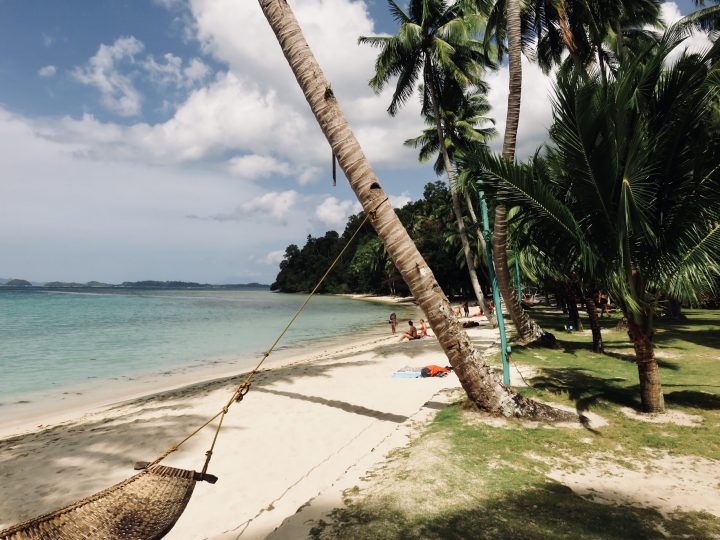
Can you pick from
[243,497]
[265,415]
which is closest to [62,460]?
[265,415]

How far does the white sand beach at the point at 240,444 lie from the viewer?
195 inches

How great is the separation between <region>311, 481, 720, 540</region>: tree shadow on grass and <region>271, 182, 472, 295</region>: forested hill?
38405 millimetres

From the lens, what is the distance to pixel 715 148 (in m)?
5.89

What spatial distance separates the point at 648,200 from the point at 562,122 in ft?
6.18

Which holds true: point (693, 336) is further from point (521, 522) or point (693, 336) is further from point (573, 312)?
point (521, 522)

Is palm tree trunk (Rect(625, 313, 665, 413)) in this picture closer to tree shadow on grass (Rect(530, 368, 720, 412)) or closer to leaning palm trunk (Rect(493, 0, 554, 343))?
tree shadow on grass (Rect(530, 368, 720, 412))

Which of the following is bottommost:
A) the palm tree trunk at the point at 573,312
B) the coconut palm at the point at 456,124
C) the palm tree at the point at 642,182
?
the palm tree trunk at the point at 573,312

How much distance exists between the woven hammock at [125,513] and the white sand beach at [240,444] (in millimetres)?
776

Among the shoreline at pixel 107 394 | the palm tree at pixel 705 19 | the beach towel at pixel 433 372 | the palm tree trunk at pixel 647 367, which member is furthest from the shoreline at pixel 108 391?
the palm tree at pixel 705 19

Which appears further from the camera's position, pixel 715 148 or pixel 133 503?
pixel 715 148

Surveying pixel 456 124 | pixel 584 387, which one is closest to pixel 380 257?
pixel 456 124

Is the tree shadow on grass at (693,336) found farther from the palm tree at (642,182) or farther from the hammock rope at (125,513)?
the hammock rope at (125,513)

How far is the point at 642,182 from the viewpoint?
19.3ft

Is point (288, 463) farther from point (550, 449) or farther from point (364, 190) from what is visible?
point (364, 190)
